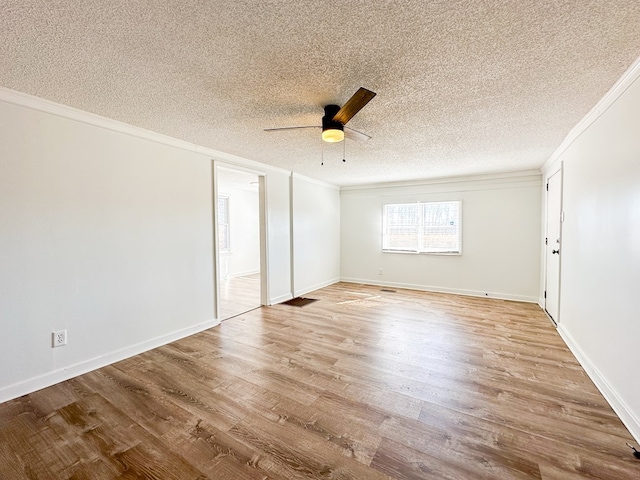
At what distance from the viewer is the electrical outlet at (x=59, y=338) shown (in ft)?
7.79

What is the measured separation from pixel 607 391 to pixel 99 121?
4.86 meters

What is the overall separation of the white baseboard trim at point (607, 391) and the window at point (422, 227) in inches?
109

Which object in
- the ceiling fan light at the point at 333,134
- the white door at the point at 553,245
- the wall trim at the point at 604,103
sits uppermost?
the wall trim at the point at 604,103

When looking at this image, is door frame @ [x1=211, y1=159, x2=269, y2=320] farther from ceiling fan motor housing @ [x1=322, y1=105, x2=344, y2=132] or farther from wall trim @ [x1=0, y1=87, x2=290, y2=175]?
ceiling fan motor housing @ [x1=322, y1=105, x2=344, y2=132]

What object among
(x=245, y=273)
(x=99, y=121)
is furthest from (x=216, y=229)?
(x=245, y=273)

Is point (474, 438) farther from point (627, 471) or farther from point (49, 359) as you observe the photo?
point (49, 359)

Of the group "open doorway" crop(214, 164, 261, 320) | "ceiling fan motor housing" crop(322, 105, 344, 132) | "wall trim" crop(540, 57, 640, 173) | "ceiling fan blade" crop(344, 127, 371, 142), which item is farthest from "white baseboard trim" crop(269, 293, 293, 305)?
"wall trim" crop(540, 57, 640, 173)

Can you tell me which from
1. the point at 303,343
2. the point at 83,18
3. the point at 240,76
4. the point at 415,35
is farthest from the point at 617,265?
the point at 83,18

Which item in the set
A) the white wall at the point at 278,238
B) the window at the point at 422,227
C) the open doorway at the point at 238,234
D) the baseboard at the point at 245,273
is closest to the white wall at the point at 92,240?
the white wall at the point at 278,238

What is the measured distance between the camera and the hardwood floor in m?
1.54

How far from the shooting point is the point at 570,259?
10.2 ft

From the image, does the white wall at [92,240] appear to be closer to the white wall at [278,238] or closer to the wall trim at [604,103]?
the white wall at [278,238]

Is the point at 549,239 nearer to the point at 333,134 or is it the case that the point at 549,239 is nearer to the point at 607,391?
the point at 607,391

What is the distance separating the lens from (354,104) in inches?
76.9
